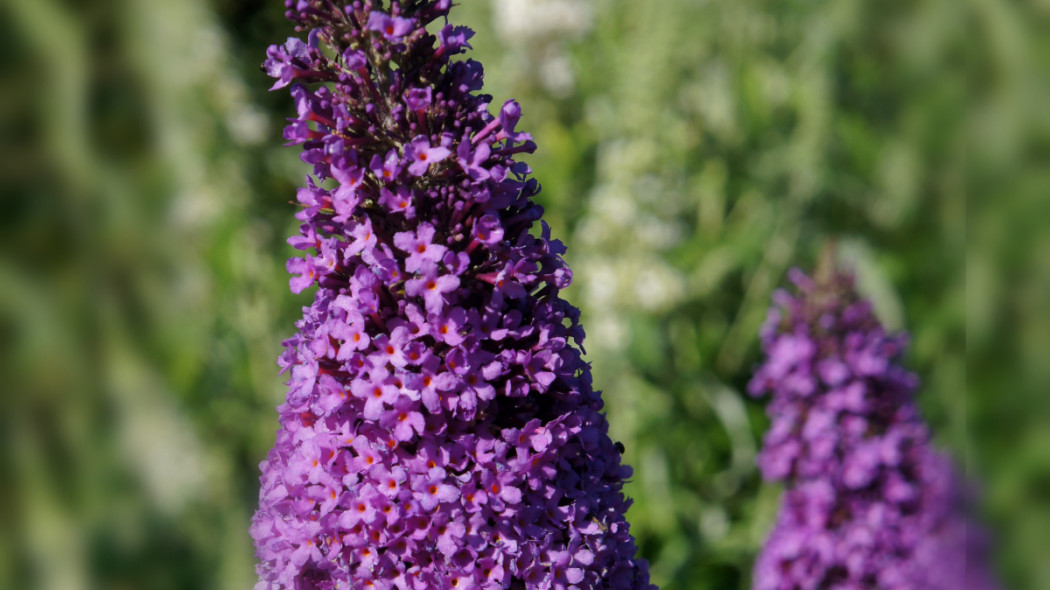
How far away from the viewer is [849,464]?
222 centimetres

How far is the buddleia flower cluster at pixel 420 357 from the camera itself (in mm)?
1020

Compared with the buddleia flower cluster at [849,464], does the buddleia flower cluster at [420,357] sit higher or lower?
lower

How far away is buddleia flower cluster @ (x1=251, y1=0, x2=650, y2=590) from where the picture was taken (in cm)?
102

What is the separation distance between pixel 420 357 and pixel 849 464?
1522mm

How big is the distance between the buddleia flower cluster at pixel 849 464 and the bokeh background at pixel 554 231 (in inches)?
23.9

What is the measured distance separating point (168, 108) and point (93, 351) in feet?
3.25

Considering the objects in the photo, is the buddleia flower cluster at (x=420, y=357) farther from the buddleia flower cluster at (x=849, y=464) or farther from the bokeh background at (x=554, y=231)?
the bokeh background at (x=554, y=231)

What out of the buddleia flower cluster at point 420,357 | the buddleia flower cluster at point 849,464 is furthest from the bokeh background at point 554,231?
the buddleia flower cluster at point 420,357

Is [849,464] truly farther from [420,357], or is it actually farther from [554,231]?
[554,231]

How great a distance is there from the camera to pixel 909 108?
447 cm

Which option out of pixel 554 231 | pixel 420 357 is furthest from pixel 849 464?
pixel 554 231

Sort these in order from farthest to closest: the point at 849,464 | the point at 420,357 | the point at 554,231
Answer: the point at 554,231 < the point at 849,464 < the point at 420,357

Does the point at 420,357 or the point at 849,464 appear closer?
the point at 420,357

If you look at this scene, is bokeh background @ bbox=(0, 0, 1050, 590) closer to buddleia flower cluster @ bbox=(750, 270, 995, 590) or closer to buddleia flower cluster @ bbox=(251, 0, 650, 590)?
buddleia flower cluster @ bbox=(750, 270, 995, 590)
